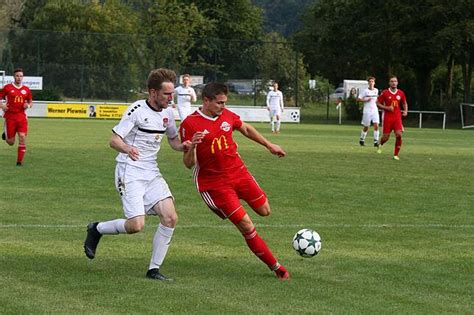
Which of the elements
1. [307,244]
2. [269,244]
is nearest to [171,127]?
[307,244]

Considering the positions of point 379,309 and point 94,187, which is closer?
point 379,309

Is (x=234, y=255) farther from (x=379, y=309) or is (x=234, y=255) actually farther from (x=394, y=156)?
(x=394, y=156)

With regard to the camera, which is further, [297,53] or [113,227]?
[297,53]

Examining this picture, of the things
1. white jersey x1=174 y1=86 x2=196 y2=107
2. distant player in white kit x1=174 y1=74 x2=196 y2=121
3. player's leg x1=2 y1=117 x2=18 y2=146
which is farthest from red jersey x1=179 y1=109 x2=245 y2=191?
white jersey x1=174 y1=86 x2=196 y2=107

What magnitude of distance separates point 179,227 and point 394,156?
13.8 meters

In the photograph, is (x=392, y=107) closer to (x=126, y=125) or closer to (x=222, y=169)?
(x=222, y=169)

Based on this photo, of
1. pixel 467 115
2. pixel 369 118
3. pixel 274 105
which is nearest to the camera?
pixel 369 118

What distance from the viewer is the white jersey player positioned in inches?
340

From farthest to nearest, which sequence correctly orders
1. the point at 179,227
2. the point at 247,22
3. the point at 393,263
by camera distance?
the point at 247,22 → the point at 179,227 → the point at 393,263

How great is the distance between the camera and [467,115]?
55.8m

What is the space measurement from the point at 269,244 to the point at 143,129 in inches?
98.7

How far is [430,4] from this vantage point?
5703 centimetres

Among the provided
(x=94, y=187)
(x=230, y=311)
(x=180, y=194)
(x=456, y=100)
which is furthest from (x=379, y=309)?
(x=456, y=100)

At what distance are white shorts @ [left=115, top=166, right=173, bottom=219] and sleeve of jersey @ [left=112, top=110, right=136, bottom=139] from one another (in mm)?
346
